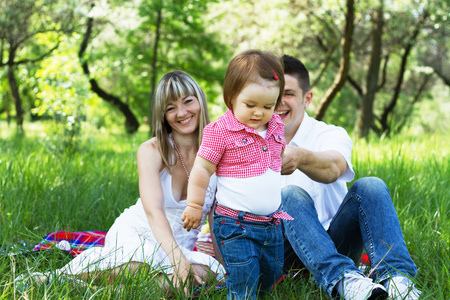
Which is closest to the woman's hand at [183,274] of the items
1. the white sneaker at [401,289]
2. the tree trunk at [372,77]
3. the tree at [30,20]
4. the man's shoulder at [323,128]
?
the white sneaker at [401,289]

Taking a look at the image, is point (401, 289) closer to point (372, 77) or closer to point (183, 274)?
point (183, 274)

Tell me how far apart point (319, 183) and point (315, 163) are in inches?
18.0

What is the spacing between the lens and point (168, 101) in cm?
257

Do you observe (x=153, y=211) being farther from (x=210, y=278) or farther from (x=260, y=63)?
(x=260, y=63)

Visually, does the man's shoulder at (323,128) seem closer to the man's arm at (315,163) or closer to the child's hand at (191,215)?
the man's arm at (315,163)

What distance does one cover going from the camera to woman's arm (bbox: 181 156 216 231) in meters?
1.90

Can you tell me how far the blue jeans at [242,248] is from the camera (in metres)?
1.94

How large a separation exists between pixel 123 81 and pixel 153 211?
19.6 meters

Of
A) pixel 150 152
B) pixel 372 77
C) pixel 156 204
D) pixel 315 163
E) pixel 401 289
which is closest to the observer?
pixel 401 289

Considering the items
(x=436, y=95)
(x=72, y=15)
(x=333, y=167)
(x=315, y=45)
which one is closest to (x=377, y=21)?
(x=315, y=45)

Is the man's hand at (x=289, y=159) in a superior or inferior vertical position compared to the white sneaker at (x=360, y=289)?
superior

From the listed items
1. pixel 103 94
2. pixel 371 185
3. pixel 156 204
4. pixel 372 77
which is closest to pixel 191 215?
pixel 156 204

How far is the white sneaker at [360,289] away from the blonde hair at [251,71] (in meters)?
0.91

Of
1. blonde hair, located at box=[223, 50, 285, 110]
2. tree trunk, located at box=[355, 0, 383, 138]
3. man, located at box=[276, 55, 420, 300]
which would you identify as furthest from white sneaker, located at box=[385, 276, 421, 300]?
tree trunk, located at box=[355, 0, 383, 138]
